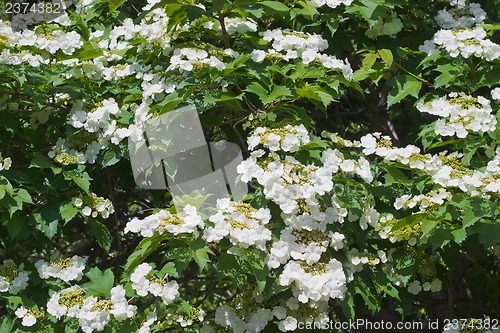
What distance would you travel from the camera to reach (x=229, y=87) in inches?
103

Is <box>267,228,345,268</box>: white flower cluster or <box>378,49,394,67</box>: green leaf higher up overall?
<box>378,49,394,67</box>: green leaf

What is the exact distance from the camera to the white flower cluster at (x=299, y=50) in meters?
2.59

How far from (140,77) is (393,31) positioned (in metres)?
1.00

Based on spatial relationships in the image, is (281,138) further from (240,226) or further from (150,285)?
(150,285)

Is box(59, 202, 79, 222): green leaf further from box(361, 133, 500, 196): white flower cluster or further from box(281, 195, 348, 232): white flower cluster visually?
box(361, 133, 500, 196): white flower cluster

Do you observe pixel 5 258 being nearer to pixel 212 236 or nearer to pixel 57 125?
pixel 57 125

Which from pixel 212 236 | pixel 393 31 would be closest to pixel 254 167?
pixel 212 236

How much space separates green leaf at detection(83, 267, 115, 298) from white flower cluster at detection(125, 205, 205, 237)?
302 mm

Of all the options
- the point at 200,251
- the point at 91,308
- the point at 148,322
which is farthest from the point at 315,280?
the point at 91,308

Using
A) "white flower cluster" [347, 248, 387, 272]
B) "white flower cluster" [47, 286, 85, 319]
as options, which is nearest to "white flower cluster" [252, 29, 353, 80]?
"white flower cluster" [347, 248, 387, 272]

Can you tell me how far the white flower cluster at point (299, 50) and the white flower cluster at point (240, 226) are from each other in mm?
594

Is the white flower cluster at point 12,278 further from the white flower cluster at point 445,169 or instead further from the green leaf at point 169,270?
the white flower cluster at point 445,169

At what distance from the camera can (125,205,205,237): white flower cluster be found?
2.16m

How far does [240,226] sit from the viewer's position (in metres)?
2.18
